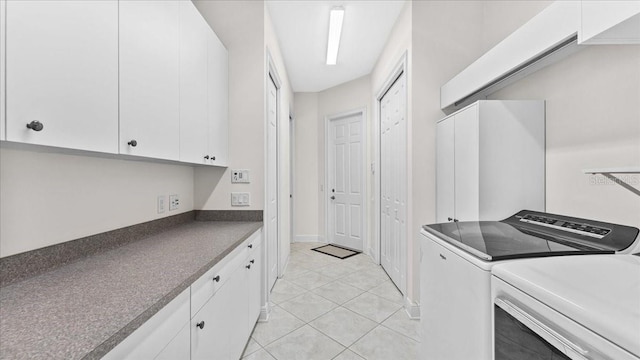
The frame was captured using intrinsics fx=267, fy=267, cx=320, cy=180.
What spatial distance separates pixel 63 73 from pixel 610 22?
1877mm

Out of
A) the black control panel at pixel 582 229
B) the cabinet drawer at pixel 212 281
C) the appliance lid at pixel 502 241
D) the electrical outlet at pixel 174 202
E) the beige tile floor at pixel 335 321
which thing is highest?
the electrical outlet at pixel 174 202

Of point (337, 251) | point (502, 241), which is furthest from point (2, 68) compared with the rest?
point (337, 251)

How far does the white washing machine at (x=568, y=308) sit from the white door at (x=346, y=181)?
3213 mm

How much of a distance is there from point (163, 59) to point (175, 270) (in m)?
1.05

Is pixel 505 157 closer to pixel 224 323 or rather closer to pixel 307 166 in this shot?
pixel 224 323

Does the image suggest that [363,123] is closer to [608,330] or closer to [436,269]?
[436,269]

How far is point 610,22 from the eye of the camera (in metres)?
0.98

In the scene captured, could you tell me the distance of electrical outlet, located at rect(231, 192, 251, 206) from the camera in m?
2.19

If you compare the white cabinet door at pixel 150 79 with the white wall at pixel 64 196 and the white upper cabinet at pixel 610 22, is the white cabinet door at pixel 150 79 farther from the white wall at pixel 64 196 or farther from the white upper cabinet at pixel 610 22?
the white upper cabinet at pixel 610 22

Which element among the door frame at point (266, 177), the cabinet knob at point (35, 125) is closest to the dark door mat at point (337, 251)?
the door frame at point (266, 177)

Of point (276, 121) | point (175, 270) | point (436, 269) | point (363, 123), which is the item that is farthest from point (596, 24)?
point (363, 123)

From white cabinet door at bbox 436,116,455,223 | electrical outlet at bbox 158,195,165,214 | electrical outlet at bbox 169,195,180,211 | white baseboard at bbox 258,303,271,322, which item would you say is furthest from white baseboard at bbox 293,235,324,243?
electrical outlet at bbox 158,195,165,214

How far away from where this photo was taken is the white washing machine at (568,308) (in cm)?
61

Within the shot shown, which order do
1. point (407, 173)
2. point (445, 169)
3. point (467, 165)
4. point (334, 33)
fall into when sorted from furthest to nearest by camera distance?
point (334, 33) < point (407, 173) < point (445, 169) < point (467, 165)
